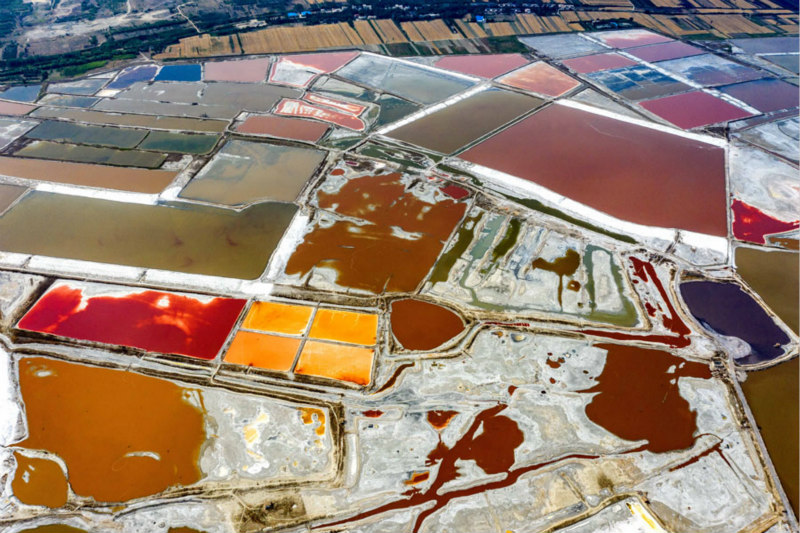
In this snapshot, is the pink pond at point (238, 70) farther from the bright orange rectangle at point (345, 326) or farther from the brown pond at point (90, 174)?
the bright orange rectangle at point (345, 326)

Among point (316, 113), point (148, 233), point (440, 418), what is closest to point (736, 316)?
point (440, 418)

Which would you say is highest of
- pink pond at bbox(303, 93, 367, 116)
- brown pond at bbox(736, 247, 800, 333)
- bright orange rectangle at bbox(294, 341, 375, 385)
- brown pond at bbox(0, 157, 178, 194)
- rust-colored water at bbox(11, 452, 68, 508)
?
pink pond at bbox(303, 93, 367, 116)

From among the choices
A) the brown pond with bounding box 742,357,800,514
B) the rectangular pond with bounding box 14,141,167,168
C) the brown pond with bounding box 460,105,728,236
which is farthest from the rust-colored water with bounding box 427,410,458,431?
the rectangular pond with bounding box 14,141,167,168

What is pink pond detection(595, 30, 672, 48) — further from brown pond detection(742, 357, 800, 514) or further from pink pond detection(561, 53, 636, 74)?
brown pond detection(742, 357, 800, 514)

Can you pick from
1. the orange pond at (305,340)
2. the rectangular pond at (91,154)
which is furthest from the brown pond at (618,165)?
the rectangular pond at (91,154)

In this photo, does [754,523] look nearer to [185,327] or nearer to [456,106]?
[185,327]

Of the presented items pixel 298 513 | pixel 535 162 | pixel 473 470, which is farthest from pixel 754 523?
pixel 535 162
